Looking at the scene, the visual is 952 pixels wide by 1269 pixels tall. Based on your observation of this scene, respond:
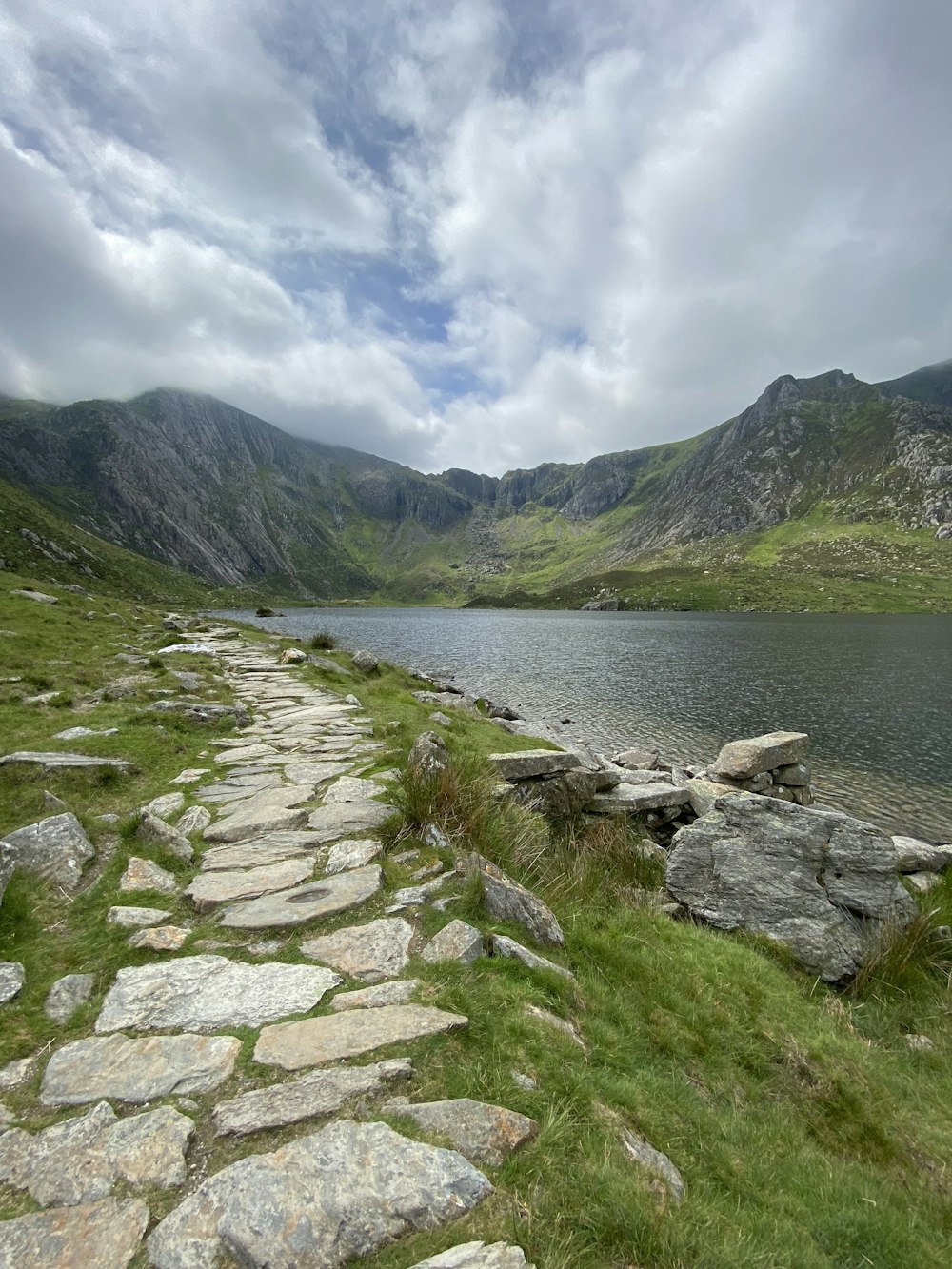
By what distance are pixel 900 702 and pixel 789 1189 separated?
42.1 m

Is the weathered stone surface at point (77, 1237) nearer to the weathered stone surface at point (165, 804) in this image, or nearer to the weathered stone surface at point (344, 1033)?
the weathered stone surface at point (344, 1033)

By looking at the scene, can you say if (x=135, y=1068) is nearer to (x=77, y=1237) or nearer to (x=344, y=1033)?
(x=77, y=1237)

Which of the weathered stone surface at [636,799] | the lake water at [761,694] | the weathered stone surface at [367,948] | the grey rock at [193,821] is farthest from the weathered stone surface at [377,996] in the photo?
the lake water at [761,694]

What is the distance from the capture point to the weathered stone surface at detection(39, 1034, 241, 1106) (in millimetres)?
3688

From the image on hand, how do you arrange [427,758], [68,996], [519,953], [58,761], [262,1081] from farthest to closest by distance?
[427,758], [58,761], [519,953], [68,996], [262,1081]

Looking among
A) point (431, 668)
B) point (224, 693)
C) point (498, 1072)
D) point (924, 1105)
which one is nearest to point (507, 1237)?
point (498, 1072)

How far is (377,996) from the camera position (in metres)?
4.80

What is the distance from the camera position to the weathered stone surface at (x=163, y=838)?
6.95m

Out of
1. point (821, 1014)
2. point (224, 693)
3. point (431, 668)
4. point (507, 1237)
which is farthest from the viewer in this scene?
point (431, 668)

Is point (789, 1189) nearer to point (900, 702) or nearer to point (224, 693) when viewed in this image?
point (224, 693)

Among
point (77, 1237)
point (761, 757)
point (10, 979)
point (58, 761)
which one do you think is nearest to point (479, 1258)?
point (77, 1237)

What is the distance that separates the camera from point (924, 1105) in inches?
245

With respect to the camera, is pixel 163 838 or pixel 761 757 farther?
pixel 761 757

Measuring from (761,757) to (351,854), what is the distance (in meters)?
14.6
